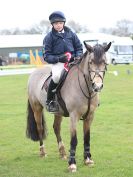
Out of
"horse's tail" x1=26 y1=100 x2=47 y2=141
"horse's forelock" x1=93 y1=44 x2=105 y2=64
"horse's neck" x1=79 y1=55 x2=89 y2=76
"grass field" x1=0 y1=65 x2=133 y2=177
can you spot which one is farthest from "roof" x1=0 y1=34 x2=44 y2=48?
"horse's forelock" x1=93 y1=44 x2=105 y2=64

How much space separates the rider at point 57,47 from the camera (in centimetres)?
747

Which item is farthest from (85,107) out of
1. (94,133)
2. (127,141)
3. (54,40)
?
(94,133)

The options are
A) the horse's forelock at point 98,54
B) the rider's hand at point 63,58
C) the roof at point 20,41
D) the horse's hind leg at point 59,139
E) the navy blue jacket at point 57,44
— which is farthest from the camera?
the roof at point 20,41

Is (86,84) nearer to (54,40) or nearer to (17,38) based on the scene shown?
(54,40)

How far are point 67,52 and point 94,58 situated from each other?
123 cm

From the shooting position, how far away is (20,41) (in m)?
92.7

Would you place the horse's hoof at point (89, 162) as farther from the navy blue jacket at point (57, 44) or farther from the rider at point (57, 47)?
the navy blue jacket at point (57, 44)

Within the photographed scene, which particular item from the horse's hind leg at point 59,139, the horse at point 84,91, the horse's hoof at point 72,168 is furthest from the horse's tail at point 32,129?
the horse's hoof at point 72,168

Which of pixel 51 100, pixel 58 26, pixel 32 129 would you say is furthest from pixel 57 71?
pixel 32 129

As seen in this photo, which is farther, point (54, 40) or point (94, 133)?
point (94, 133)

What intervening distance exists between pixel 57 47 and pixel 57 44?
0.19 feet

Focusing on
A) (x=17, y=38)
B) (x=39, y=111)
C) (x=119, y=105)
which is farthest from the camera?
(x=17, y=38)

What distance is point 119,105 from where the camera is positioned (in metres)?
15.5

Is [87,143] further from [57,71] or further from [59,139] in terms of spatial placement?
[57,71]
